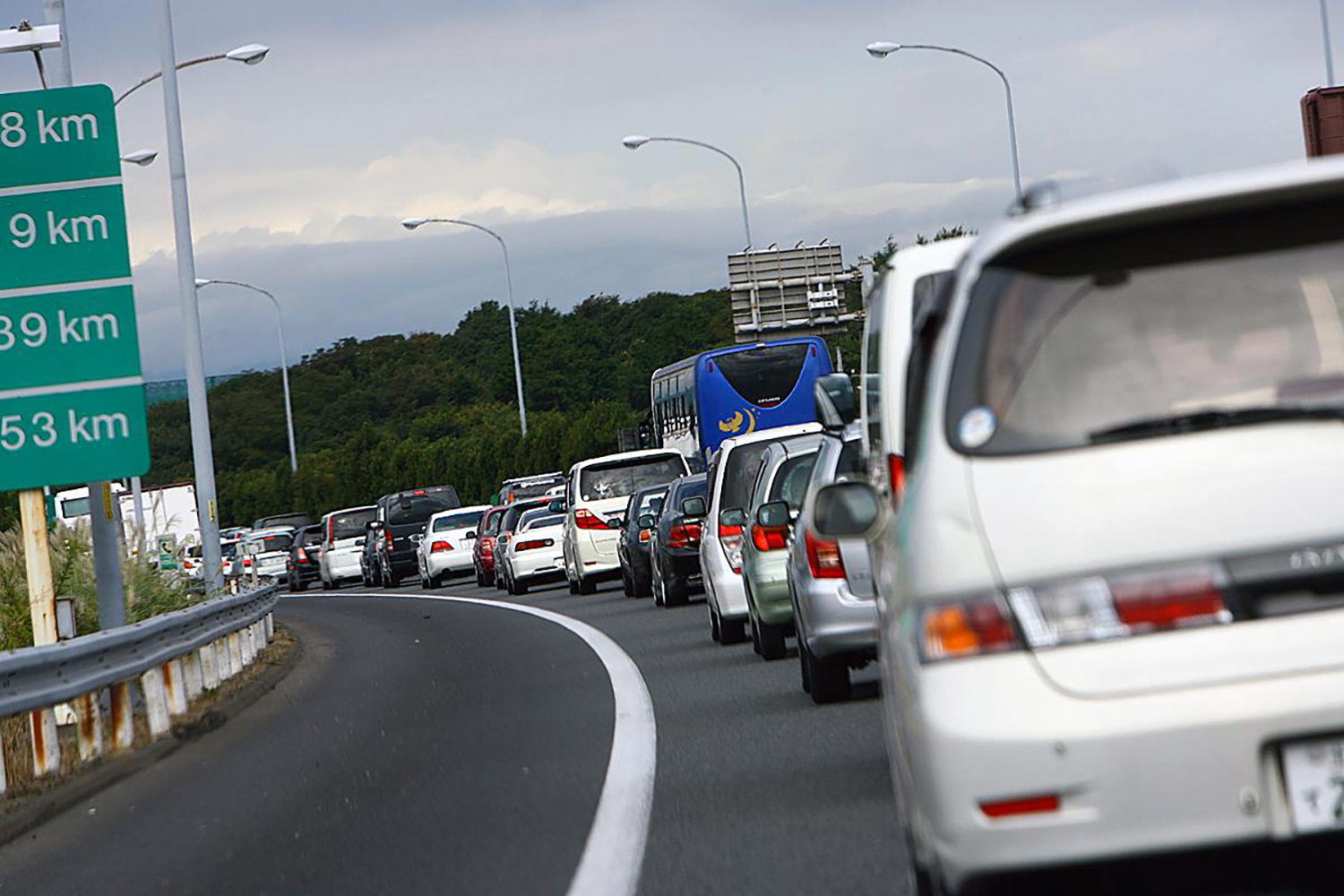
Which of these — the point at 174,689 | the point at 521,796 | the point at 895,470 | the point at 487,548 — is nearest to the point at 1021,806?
the point at 895,470

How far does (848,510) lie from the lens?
639 cm

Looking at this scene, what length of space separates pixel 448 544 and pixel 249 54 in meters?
16.2

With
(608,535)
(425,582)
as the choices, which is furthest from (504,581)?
(425,582)

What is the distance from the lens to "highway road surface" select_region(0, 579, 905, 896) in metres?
7.73

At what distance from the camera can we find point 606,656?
18406 millimetres

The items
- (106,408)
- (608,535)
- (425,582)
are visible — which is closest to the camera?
(106,408)

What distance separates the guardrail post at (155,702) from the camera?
15094 mm

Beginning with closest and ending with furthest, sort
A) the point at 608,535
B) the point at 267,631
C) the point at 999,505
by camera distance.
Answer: the point at 999,505 < the point at 267,631 < the point at 608,535

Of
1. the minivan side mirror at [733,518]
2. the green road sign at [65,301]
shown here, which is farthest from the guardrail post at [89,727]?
the minivan side mirror at [733,518]

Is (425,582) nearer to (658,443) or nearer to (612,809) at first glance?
(658,443)

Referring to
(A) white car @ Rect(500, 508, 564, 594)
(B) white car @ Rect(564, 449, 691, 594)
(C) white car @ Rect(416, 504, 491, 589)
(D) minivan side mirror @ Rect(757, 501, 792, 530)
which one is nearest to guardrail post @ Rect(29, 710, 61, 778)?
(D) minivan side mirror @ Rect(757, 501, 792, 530)

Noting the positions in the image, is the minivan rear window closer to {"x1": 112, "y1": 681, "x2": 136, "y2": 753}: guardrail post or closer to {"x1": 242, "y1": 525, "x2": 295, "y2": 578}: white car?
{"x1": 242, "y1": 525, "x2": 295, "y2": 578}: white car

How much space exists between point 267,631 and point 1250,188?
74.6 feet

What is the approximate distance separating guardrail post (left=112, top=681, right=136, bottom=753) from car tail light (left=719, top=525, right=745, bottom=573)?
5084mm
